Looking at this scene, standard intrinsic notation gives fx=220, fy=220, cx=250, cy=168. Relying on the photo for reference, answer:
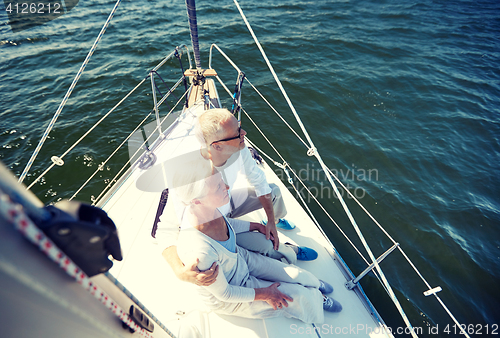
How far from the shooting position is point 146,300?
5.54 ft

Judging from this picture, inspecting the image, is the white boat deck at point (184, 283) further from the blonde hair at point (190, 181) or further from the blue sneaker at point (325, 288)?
the blonde hair at point (190, 181)

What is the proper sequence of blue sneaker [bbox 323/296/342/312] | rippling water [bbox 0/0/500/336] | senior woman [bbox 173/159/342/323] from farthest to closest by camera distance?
rippling water [bbox 0/0/500/336] < blue sneaker [bbox 323/296/342/312] < senior woman [bbox 173/159/342/323]

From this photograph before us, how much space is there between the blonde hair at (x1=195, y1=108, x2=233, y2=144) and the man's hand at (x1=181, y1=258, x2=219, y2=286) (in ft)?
2.58

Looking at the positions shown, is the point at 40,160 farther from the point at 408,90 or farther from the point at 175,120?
the point at 408,90

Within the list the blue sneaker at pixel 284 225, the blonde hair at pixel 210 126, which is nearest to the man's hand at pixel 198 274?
the blonde hair at pixel 210 126

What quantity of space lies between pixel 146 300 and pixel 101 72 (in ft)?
22.4

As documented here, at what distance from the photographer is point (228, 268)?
1479mm

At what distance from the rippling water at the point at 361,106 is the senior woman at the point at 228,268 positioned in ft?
6.75

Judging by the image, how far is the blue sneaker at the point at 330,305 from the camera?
70.9 inches

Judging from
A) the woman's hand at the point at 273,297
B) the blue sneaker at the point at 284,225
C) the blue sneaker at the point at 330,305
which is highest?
the woman's hand at the point at 273,297

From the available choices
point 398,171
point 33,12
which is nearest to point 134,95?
point 398,171

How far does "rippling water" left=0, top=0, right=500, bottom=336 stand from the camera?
3.62 metres

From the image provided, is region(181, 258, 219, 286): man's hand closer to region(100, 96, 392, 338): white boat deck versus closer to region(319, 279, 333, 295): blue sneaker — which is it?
region(100, 96, 392, 338): white boat deck

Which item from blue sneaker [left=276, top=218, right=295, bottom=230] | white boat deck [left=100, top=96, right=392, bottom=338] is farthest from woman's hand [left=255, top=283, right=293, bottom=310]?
blue sneaker [left=276, top=218, right=295, bottom=230]
